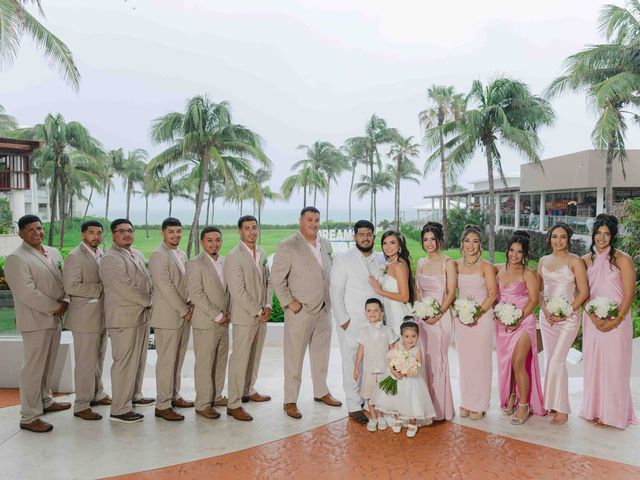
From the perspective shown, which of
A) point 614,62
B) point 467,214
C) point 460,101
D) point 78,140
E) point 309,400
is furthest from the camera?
point 78,140

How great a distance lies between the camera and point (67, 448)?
13.2 feet

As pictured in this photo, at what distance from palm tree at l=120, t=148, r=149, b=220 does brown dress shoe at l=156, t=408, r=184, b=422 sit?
2964cm

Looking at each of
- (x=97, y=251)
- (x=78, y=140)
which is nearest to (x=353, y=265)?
(x=97, y=251)

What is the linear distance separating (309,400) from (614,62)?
41.5 ft

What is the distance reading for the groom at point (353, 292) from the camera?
177 inches

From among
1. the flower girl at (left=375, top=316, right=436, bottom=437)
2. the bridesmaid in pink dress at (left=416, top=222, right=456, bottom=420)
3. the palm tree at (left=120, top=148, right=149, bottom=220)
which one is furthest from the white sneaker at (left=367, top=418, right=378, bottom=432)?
the palm tree at (left=120, top=148, right=149, bottom=220)

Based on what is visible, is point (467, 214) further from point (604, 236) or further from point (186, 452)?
point (186, 452)

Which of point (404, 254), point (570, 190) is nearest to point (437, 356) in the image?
point (404, 254)

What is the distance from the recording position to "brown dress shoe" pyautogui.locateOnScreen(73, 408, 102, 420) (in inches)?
181

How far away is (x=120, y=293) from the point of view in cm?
448

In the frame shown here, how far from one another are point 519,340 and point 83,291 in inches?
141

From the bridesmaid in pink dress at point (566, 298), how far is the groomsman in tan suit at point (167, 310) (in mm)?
2984

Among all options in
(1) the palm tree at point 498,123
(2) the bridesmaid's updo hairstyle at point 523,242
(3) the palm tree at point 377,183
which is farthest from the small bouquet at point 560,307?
(3) the palm tree at point 377,183

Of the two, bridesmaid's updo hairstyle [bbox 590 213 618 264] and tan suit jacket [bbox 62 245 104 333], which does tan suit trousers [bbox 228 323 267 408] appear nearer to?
tan suit jacket [bbox 62 245 104 333]
